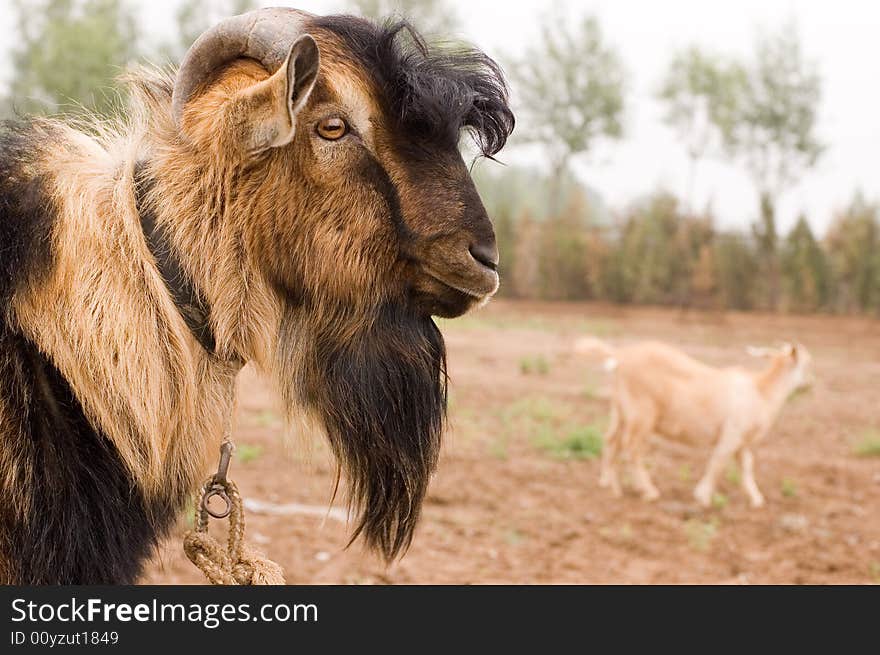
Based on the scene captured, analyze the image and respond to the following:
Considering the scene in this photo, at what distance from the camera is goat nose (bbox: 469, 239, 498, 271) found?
235cm

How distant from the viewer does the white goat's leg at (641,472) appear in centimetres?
741

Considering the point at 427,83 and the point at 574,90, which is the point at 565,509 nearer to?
Answer: the point at 427,83

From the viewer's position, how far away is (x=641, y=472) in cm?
755

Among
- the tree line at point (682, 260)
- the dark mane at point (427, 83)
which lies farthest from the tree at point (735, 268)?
the dark mane at point (427, 83)

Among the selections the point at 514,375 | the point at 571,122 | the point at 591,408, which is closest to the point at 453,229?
the point at 591,408

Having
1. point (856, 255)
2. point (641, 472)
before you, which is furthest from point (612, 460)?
point (856, 255)

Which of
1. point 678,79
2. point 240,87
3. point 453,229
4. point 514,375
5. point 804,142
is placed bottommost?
point 514,375

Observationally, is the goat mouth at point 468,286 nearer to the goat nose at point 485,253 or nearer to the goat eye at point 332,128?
the goat nose at point 485,253

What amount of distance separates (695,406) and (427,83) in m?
5.81

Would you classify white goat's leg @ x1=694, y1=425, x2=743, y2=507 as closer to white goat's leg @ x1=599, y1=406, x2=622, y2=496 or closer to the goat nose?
white goat's leg @ x1=599, y1=406, x2=622, y2=496

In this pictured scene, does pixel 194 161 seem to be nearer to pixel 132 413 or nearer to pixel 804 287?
pixel 132 413

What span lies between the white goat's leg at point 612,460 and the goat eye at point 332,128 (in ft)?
18.6

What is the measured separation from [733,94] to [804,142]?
8.49ft

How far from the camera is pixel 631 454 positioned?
7.61 metres
